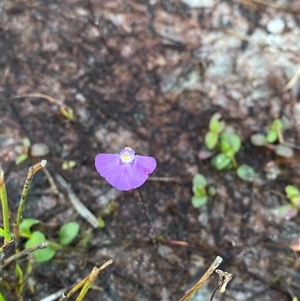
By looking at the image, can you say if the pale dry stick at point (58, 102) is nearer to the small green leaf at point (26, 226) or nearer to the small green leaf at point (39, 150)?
the small green leaf at point (39, 150)

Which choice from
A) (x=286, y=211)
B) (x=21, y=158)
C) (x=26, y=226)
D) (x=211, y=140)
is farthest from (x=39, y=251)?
(x=286, y=211)

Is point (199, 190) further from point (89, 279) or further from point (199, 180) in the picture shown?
point (89, 279)

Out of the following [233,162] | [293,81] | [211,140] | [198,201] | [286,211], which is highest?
[293,81]

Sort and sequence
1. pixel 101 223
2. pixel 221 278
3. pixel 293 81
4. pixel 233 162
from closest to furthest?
pixel 221 278
pixel 101 223
pixel 233 162
pixel 293 81

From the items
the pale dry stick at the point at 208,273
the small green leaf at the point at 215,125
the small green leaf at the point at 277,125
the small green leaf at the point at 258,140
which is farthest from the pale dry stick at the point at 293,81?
the pale dry stick at the point at 208,273

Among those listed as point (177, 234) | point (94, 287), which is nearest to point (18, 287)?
point (94, 287)
